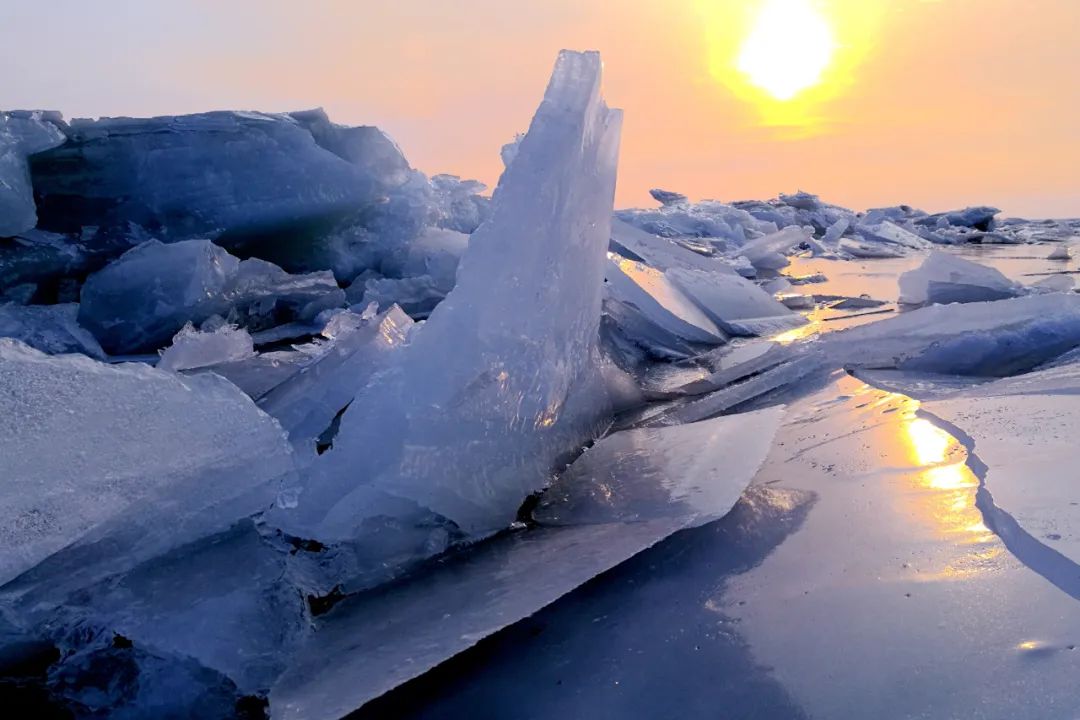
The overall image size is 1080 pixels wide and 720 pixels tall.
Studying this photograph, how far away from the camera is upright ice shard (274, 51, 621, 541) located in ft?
3.93

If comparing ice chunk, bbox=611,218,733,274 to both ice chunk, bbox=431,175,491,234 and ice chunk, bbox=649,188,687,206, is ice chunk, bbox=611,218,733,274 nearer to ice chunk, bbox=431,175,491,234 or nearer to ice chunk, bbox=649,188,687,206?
ice chunk, bbox=431,175,491,234

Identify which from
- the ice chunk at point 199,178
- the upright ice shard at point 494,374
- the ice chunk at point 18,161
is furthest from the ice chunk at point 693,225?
the upright ice shard at point 494,374

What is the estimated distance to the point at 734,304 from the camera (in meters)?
3.66

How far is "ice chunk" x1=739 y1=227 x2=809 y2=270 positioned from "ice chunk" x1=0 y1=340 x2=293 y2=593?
257 inches

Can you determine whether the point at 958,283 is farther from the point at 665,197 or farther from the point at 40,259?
the point at 665,197

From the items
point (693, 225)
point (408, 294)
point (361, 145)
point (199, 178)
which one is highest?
point (361, 145)

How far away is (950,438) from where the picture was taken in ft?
5.06

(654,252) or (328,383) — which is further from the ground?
(654,252)

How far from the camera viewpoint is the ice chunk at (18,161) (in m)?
2.40

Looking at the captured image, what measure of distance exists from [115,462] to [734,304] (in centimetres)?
305

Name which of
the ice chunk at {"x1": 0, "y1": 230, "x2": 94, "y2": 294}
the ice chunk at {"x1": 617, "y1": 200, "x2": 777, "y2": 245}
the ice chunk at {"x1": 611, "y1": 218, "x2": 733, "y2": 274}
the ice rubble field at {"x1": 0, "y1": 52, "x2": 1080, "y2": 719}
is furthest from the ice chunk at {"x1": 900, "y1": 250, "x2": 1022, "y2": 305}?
the ice chunk at {"x1": 617, "y1": 200, "x2": 777, "y2": 245}

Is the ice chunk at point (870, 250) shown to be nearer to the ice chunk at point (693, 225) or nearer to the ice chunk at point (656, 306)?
the ice chunk at point (693, 225)

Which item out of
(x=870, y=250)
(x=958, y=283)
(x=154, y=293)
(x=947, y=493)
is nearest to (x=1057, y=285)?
(x=958, y=283)

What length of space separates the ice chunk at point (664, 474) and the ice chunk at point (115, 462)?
52 centimetres
